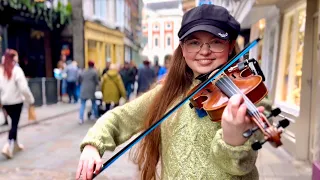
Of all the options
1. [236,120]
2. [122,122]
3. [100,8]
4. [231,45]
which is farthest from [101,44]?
[236,120]

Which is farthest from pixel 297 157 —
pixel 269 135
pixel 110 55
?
pixel 110 55

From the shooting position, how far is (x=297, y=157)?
5945 mm

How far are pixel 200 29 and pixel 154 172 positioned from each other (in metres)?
0.68

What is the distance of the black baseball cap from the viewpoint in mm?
1369

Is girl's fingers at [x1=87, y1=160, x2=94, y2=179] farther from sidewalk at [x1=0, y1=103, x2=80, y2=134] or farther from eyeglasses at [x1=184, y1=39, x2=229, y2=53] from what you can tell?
sidewalk at [x1=0, y1=103, x2=80, y2=134]

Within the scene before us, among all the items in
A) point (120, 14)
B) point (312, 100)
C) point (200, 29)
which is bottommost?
point (312, 100)

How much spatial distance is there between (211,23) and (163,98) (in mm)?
381

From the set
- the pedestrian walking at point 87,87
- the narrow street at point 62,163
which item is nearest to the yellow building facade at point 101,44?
the pedestrian walking at point 87,87

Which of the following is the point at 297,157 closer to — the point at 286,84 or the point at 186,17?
the point at 286,84

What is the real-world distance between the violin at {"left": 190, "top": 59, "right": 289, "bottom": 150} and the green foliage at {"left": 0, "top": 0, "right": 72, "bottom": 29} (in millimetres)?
12058

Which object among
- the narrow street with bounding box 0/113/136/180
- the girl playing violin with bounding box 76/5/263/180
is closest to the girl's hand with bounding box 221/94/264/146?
the girl playing violin with bounding box 76/5/263/180

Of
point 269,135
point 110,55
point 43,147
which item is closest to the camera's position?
point 269,135

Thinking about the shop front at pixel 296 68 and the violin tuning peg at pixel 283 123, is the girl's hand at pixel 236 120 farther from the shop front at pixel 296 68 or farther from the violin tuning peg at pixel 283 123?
the shop front at pixel 296 68

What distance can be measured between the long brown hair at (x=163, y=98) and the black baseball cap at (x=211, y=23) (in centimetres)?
14
